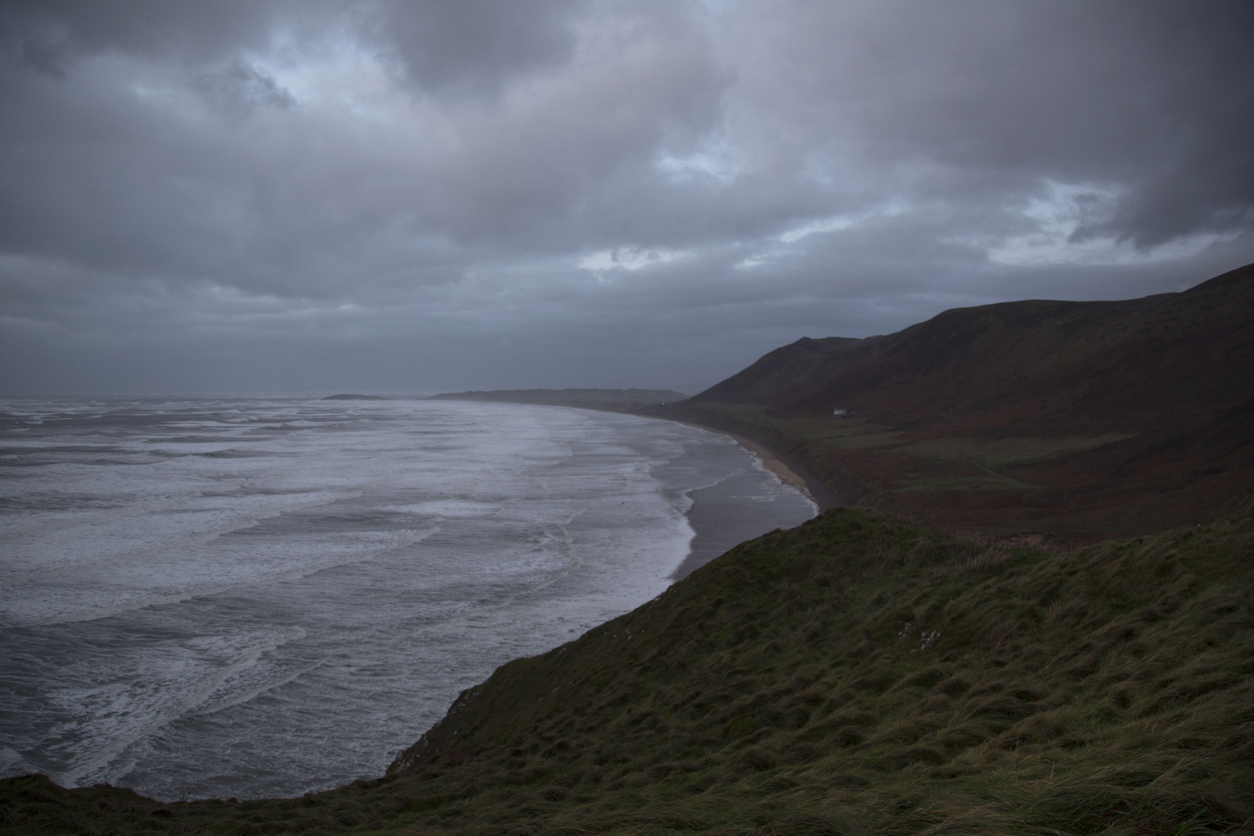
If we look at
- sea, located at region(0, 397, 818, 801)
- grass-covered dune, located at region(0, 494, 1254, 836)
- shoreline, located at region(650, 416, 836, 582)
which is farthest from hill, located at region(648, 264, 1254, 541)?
grass-covered dune, located at region(0, 494, 1254, 836)

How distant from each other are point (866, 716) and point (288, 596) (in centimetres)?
1465

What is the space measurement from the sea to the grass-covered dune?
6.04 feet

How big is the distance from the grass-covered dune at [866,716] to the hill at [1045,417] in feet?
43.1

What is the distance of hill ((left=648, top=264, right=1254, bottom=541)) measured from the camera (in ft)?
82.8

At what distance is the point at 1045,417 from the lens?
178 feet

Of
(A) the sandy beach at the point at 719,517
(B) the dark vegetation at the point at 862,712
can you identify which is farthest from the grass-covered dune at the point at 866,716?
(A) the sandy beach at the point at 719,517

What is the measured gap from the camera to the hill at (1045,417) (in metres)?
25.2

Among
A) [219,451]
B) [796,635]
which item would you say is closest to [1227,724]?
[796,635]

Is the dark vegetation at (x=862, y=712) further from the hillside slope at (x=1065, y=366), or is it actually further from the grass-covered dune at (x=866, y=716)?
the hillside slope at (x=1065, y=366)

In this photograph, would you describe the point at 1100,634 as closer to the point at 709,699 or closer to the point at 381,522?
the point at 709,699

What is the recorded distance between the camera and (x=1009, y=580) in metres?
9.76

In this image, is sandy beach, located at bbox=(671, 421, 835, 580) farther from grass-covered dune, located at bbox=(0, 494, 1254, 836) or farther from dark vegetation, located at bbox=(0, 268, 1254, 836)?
grass-covered dune, located at bbox=(0, 494, 1254, 836)

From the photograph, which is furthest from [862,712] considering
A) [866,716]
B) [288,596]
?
[288,596]

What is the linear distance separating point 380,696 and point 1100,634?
10.6 m
